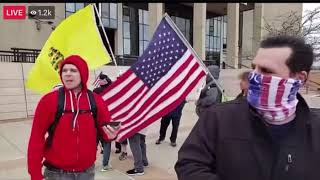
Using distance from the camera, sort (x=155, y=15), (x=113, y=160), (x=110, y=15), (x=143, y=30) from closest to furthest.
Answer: (x=113, y=160)
(x=155, y=15)
(x=110, y=15)
(x=143, y=30)

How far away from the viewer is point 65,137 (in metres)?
3.37

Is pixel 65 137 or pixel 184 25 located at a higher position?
pixel 184 25

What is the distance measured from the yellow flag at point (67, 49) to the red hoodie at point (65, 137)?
6.75 ft

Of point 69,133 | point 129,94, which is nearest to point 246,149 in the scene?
point 69,133

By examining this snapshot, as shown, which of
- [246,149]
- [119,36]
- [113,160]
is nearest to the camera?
[246,149]

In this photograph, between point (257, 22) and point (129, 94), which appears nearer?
point (129, 94)

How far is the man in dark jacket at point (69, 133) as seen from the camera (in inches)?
131

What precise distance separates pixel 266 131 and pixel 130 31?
129 feet

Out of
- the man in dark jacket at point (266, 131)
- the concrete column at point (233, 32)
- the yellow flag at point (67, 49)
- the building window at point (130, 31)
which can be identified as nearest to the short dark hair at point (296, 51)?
the man in dark jacket at point (266, 131)

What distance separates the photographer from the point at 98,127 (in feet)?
11.7

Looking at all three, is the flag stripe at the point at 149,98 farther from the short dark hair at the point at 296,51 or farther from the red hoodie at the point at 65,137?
the short dark hair at the point at 296,51

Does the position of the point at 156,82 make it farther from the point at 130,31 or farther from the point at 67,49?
the point at 130,31

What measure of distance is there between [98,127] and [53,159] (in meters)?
0.43

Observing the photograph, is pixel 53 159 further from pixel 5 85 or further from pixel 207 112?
pixel 5 85
